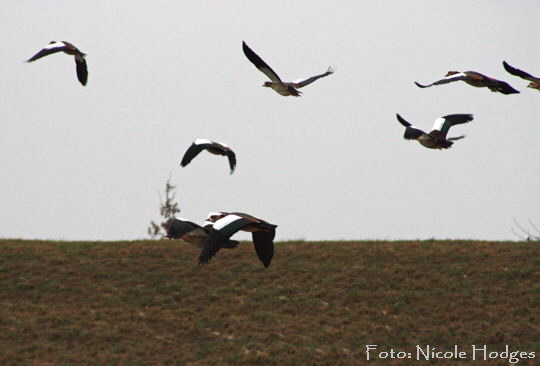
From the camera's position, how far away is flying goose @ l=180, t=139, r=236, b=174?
1034 cm

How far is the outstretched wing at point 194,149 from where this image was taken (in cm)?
1043

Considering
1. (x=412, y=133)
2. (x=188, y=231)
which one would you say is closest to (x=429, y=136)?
(x=412, y=133)

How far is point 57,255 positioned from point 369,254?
8651 millimetres

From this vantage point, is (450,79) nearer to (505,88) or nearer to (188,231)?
(505,88)

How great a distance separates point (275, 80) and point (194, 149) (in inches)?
58.2

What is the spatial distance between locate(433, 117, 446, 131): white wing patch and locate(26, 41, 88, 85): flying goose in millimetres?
5411

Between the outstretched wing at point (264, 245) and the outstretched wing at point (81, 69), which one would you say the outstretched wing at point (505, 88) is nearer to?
the outstretched wing at point (264, 245)

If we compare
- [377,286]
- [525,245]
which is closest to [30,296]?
[377,286]

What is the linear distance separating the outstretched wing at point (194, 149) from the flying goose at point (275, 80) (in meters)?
1.19

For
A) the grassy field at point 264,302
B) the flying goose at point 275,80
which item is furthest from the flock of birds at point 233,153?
the grassy field at point 264,302

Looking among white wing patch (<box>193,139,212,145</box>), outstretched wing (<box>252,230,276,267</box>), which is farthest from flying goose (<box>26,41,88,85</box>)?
outstretched wing (<box>252,230,276,267</box>)

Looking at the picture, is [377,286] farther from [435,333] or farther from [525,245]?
[525,245]

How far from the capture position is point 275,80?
399 inches

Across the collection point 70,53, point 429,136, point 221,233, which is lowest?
point 221,233
